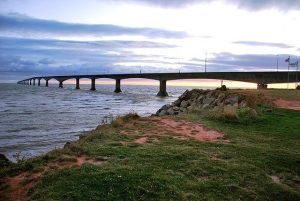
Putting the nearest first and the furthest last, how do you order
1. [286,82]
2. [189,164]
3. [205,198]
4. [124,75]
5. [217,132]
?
[205,198] < [189,164] < [217,132] < [286,82] < [124,75]

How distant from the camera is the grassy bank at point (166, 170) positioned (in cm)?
746

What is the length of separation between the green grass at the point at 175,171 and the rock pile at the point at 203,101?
14.2 meters

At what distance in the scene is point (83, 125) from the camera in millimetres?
24328

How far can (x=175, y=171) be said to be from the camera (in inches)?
348

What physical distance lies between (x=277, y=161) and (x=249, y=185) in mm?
2489

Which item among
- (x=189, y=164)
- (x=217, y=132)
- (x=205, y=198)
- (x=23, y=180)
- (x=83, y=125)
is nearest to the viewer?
(x=205, y=198)

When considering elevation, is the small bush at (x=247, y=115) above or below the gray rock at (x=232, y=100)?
below

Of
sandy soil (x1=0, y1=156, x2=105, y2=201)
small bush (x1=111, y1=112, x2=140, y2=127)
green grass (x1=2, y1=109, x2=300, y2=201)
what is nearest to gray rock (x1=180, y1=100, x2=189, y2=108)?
small bush (x1=111, y1=112, x2=140, y2=127)

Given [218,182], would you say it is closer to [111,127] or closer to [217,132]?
[217,132]

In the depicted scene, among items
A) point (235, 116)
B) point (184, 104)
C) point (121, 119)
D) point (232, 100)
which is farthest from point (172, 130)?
point (184, 104)

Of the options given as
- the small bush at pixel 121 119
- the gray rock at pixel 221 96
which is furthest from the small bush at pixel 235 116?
the gray rock at pixel 221 96

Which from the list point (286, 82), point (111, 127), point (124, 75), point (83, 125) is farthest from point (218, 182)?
point (124, 75)

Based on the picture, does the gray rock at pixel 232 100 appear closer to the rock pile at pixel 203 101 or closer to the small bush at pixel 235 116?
the rock pile at pixel 203 101

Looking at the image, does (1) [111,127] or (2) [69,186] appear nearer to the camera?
(2) [69,186]
